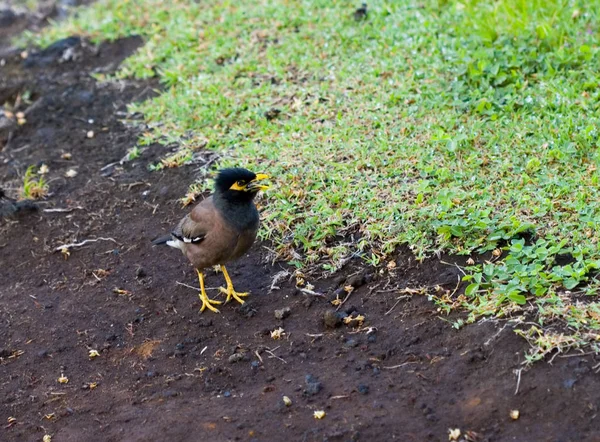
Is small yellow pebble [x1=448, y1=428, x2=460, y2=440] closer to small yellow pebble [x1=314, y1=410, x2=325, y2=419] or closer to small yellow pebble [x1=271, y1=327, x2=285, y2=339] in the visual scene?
small yellow pebble [x1=314, y1=410, x2=325, y2=419]

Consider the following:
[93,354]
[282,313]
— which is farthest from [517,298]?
[93,354]

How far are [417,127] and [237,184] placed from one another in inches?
92.9

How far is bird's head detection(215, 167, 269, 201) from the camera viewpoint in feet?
19.6

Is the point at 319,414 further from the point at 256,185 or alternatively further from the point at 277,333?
the point at 256,185

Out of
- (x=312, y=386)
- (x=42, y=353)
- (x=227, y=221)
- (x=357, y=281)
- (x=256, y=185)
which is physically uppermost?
(x=256, y=185)

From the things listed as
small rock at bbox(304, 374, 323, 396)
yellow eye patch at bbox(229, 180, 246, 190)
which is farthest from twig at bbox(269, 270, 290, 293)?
small rock at bbox(304, 374, 323, 396)

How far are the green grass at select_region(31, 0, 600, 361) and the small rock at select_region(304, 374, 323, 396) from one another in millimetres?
1084

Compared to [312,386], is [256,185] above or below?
above

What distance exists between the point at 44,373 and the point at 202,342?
1198mm

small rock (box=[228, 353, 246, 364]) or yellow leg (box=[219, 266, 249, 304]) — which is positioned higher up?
small rock (box=[228, 353, 246, 364])

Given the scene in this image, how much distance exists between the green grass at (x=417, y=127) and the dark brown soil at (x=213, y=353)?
29 centimetres

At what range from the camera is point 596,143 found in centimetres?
675

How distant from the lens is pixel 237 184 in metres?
5.99

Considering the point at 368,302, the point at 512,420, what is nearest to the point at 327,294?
the point at 368,302
